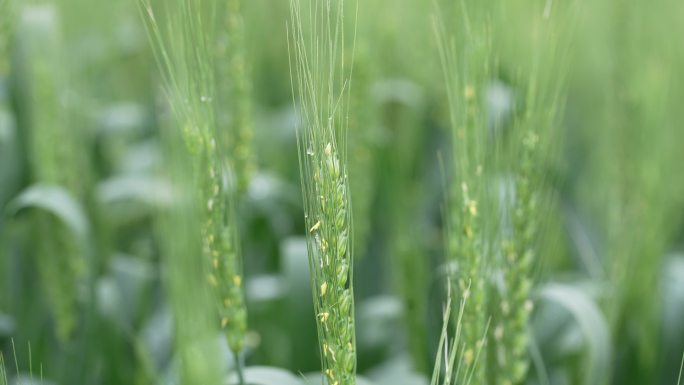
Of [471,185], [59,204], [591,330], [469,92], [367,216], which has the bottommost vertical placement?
[591,330]

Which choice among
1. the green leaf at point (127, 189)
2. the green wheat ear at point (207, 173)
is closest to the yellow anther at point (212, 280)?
the green wheat ear at point (207, 173)

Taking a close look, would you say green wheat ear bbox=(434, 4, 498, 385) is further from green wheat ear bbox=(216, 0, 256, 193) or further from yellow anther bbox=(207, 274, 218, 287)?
green wheat ear bbox=(216, 0, 256, 193)

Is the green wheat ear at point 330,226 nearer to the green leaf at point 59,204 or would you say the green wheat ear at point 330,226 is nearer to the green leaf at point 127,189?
the green leaf at point 59,204

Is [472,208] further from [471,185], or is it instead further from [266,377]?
Result: [266,377]

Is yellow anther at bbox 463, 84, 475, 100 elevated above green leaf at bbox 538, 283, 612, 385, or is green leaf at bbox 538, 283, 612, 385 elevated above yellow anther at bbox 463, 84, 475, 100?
yellow anther at bbox 463, 84, 475, 100

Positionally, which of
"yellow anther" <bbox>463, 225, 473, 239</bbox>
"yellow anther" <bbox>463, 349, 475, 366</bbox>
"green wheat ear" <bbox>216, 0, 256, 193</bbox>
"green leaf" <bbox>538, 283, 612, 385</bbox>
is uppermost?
"green wheat ear" <bbox>216, 0, 256, 193</bbox>

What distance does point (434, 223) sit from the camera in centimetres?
239

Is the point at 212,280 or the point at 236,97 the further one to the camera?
the point at 236,97

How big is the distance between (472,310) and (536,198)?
214 millimetres

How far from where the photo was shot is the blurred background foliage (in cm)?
169

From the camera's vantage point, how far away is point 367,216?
1899 millimetres

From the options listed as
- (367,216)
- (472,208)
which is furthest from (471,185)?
(367,216)

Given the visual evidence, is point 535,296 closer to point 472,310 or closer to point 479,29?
point 472,310

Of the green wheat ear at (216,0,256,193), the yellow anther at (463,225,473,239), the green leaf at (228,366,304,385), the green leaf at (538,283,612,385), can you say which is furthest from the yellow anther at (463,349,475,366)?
the green wheat ear at (216,0,256,193)
